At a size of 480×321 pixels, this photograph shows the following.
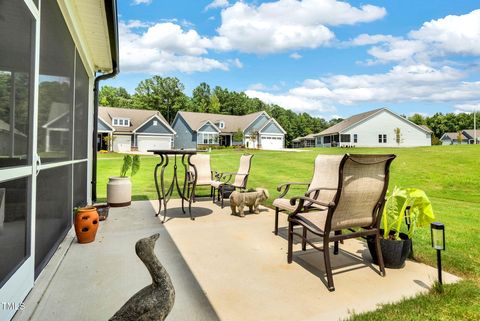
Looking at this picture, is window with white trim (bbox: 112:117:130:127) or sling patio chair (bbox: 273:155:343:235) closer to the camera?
sling patio chair (bbox: 273:155:343:235)

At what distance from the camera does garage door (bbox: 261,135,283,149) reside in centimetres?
3978

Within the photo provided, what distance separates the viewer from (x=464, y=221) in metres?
5.21

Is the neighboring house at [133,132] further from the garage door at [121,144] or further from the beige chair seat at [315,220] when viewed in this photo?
the beige chair seat at [315,220]

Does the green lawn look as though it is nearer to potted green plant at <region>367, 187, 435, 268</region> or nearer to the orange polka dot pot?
potted green plant at <region>367, 187, 435, 268</region>

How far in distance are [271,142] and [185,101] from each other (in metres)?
22.7

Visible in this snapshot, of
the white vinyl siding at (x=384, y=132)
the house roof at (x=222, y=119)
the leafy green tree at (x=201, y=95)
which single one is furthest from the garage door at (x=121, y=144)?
the white vinyl siding at (x=384, y=132)

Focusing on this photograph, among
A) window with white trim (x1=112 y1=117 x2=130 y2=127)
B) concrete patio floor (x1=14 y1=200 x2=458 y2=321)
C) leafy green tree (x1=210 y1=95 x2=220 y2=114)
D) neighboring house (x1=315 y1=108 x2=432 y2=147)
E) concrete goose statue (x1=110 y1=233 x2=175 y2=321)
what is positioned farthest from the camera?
leafy green tree (x1=210 y1=95 x2=220 y2=114)

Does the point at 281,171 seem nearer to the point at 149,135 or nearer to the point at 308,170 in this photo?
the point at 308,170

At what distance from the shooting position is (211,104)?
53.5 m

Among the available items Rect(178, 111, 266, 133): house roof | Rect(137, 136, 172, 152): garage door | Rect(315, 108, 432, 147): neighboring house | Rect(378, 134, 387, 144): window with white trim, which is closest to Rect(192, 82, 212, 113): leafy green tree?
Rect(178, 111, 266, 133): house roof

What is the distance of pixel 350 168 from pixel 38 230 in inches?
128

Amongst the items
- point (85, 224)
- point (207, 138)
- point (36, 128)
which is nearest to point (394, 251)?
point (36, 128)

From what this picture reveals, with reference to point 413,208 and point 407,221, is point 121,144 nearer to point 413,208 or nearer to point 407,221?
point 407,221

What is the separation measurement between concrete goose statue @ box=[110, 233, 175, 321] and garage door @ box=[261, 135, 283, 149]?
126 feet
